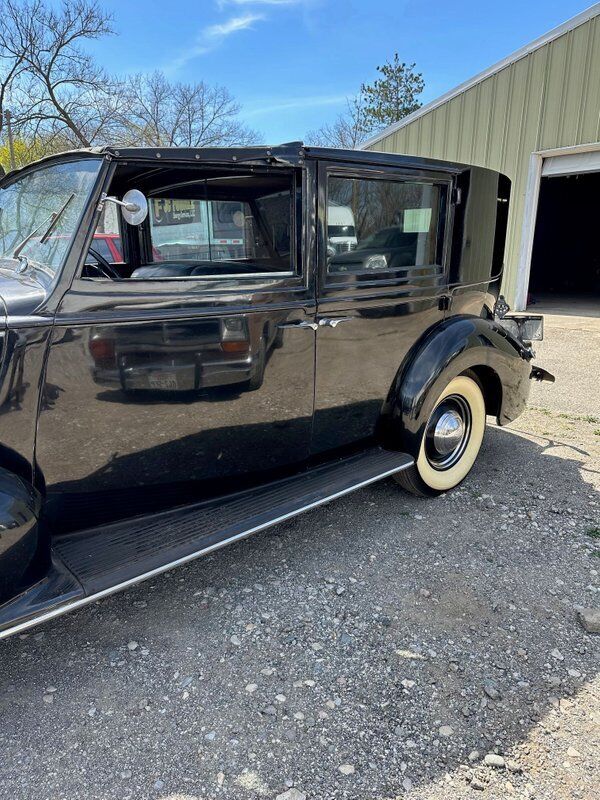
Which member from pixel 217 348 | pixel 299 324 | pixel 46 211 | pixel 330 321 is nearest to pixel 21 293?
pixel 46 211

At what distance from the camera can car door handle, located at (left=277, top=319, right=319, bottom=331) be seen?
2583 mm

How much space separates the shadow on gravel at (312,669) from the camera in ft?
5.81

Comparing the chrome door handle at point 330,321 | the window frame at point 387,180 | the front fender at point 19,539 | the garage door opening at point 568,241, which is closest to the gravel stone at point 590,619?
the chrome door handle at point 330,321

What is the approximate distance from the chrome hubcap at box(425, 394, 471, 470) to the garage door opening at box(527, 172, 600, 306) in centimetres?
1595

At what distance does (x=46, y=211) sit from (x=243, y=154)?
853mm

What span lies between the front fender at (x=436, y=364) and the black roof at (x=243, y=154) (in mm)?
982

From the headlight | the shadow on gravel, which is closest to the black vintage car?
the headlight

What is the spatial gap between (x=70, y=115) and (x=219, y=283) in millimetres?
20342

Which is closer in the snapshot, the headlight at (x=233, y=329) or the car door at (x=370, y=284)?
the headlight at (x=233, y=329)

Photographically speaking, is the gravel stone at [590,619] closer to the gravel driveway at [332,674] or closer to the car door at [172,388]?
the gravel driveway at [332,674]

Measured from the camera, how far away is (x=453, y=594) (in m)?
2.60

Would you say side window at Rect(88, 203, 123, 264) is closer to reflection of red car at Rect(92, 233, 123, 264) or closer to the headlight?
reflection of red car at Rect(92, 233, 123, 264)

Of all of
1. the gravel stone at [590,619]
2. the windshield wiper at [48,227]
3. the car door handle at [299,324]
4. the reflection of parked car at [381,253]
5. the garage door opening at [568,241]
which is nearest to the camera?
the windshield wiper at [48,227]

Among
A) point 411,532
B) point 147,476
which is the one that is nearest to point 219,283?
point 147,476
